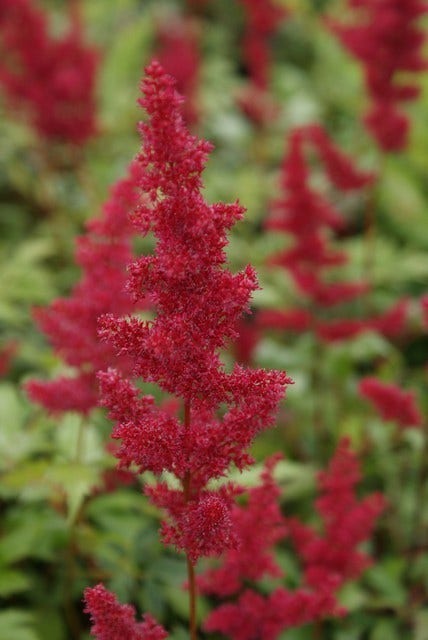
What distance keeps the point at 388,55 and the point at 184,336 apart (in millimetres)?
3608

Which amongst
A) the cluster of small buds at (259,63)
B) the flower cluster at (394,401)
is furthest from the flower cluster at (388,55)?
the cluster of small buds at (259,63)

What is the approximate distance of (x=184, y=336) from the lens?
2.00m

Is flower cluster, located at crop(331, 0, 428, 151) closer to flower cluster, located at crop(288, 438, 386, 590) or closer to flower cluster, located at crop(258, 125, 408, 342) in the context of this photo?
flower cluster, located at crop(258, 125, 408, 342)

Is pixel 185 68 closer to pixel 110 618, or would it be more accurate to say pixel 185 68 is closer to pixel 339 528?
pixel 339 528

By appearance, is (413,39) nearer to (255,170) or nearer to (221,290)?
(255,170)

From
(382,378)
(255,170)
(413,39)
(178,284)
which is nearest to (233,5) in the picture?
(255,170)

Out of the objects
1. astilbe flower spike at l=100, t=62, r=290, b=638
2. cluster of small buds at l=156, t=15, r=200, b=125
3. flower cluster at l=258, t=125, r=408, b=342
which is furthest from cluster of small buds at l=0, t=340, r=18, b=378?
cluster of small buds at l=156, t=15, r=200, b=125

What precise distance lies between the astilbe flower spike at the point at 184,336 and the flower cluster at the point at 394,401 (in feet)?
4.92

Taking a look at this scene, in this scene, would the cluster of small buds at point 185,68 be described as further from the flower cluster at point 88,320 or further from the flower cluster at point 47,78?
the flower cluster at point 88,320

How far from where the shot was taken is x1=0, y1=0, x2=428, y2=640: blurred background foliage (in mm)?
3414

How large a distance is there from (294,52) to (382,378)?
5862 mm

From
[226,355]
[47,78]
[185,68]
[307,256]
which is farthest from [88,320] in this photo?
[185,68]

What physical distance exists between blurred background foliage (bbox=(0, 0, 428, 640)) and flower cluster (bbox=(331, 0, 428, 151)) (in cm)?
75

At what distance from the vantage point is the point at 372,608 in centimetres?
375
